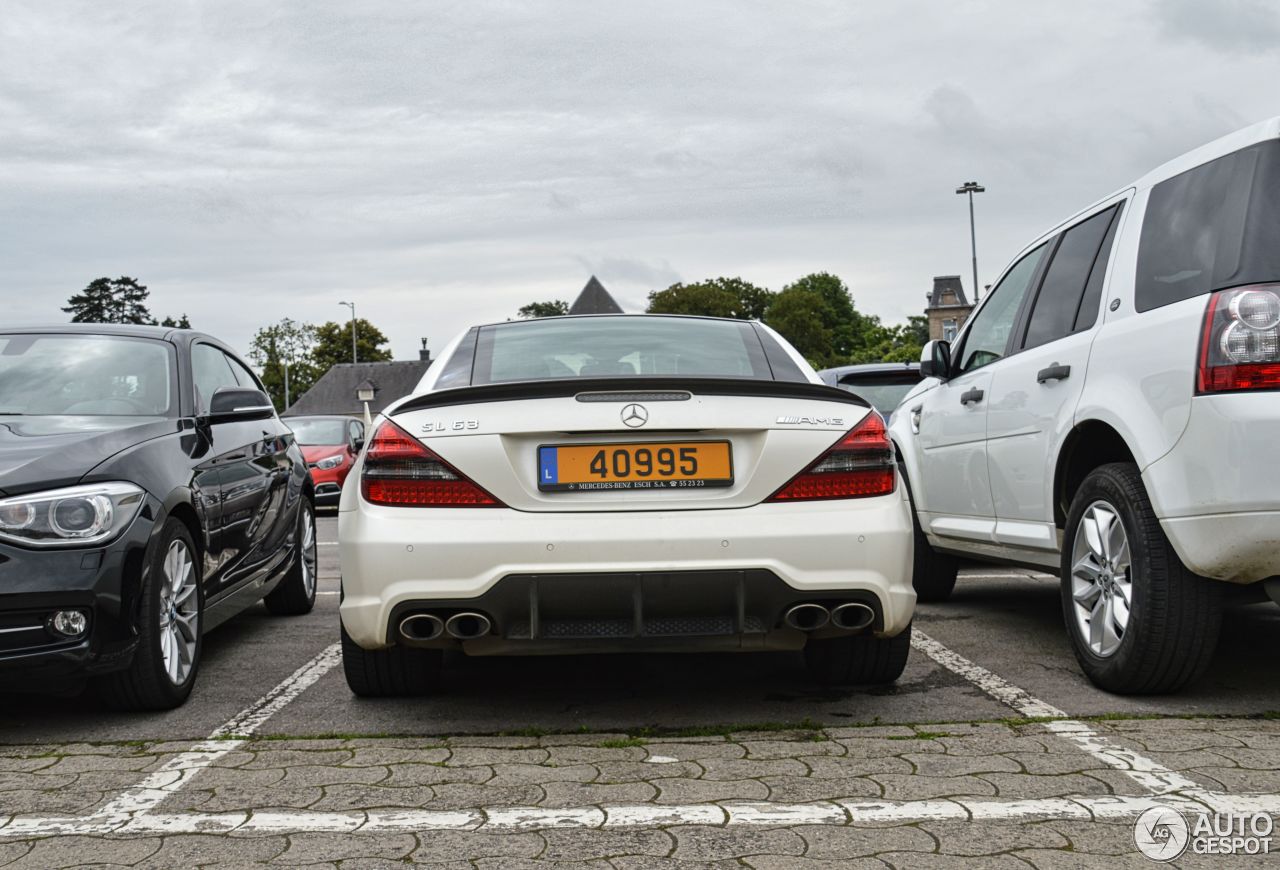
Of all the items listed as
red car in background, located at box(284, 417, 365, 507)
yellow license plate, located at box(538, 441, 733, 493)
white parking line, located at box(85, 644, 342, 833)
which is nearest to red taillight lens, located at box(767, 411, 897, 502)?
yellow license plate, located at box(538, 441, 733, 493)

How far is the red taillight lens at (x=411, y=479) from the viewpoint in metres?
4.10

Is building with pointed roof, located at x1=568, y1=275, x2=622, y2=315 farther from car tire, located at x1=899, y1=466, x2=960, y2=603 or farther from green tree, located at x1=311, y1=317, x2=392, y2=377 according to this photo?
car tire, located at x1=899, y1=466, x2=960, y2=603

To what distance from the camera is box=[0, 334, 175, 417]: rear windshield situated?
5426 mm

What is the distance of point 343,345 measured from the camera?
113 metres

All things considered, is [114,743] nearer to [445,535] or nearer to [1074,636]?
[445,535]

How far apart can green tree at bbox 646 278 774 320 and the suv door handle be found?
93.8 meters

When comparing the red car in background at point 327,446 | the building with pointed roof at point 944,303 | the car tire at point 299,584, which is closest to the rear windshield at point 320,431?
the red car in background at point 327,446

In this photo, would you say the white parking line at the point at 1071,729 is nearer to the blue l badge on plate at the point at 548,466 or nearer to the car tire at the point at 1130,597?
the car tire at the point at 1130,597

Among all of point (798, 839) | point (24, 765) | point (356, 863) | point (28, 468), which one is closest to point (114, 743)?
point (24, 765)

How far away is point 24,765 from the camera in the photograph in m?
4.10

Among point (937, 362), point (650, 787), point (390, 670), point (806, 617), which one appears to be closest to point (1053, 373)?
point (937, 362)

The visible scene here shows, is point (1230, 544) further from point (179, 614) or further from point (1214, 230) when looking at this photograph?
point (179, 614)

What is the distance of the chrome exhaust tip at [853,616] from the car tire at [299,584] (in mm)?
4125

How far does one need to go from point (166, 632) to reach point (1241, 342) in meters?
Answer: 3.79
